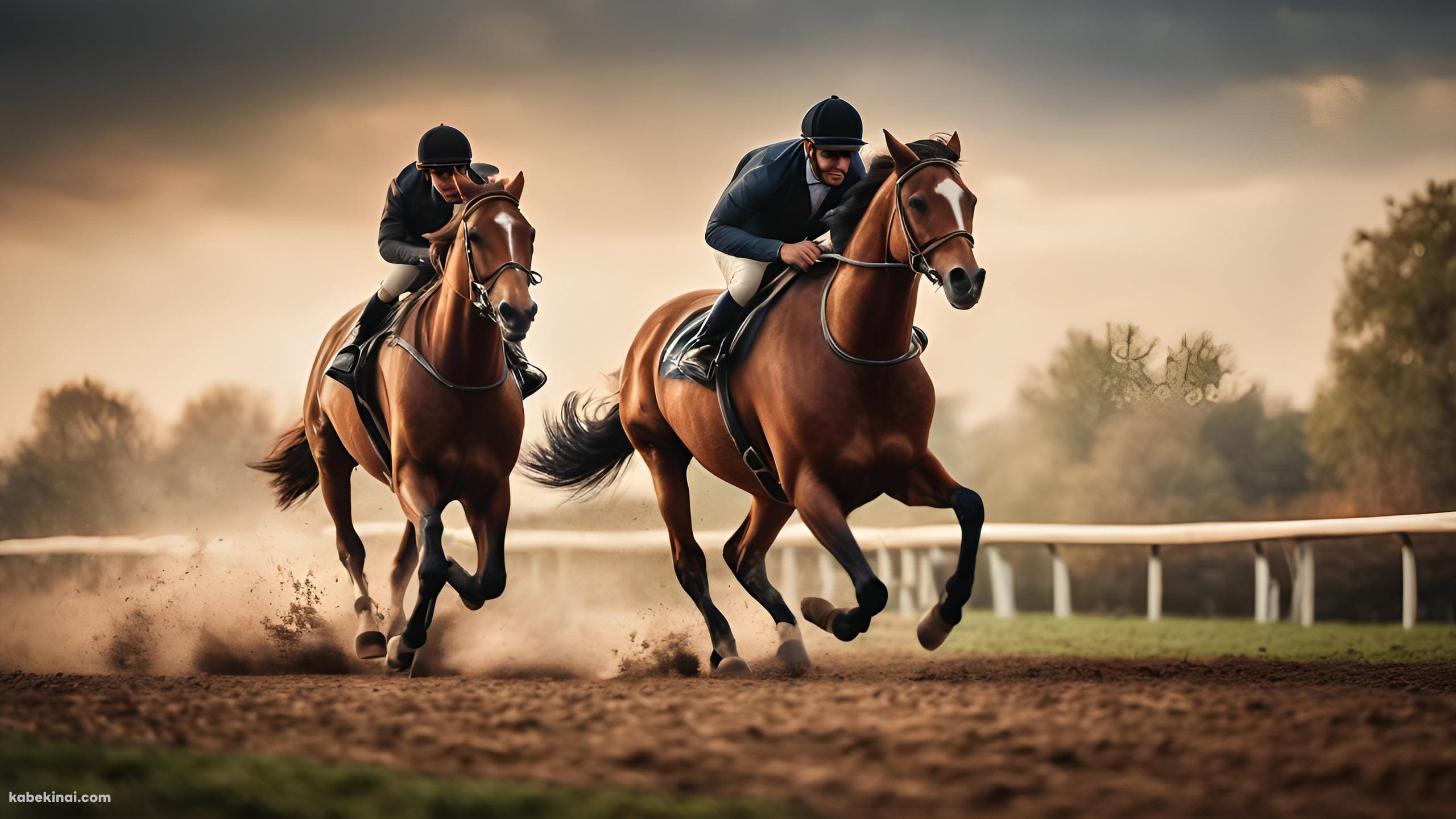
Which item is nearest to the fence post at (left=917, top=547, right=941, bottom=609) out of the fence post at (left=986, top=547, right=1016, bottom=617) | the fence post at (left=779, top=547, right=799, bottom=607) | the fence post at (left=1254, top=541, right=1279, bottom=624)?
the fence post at (left=986, top=547, right=1016, bottom=617)

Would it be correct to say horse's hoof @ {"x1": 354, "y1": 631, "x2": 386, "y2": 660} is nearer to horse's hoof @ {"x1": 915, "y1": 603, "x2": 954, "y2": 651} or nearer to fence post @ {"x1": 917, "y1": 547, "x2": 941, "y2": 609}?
horse's hoof @ {"x1": 915, "y1": 603, "x2": 954, "y2": 651}

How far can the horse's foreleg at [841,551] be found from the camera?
5.03 metres

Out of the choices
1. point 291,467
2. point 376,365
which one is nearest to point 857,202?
point 376,365

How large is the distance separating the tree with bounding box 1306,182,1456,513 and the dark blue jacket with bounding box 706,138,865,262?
5.60m

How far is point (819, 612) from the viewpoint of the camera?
5.57 m

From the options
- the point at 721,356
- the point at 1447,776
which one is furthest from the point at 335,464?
the point at 1447,776

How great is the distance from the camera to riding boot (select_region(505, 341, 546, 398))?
6.63 meters

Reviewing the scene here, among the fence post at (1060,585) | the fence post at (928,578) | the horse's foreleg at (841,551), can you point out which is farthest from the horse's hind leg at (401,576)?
the fence post at (1060,585)

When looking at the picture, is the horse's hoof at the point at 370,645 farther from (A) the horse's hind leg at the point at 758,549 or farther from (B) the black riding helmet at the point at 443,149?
(B) the black riding helmet at the point at 443,149

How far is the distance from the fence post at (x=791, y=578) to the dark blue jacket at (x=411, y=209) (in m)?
3.82

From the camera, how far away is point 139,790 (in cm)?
300

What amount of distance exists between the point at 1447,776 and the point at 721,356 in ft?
11.7

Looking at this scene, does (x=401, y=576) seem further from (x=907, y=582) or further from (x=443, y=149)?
(x=907, y=582)

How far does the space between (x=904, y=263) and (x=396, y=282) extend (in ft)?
9.33
